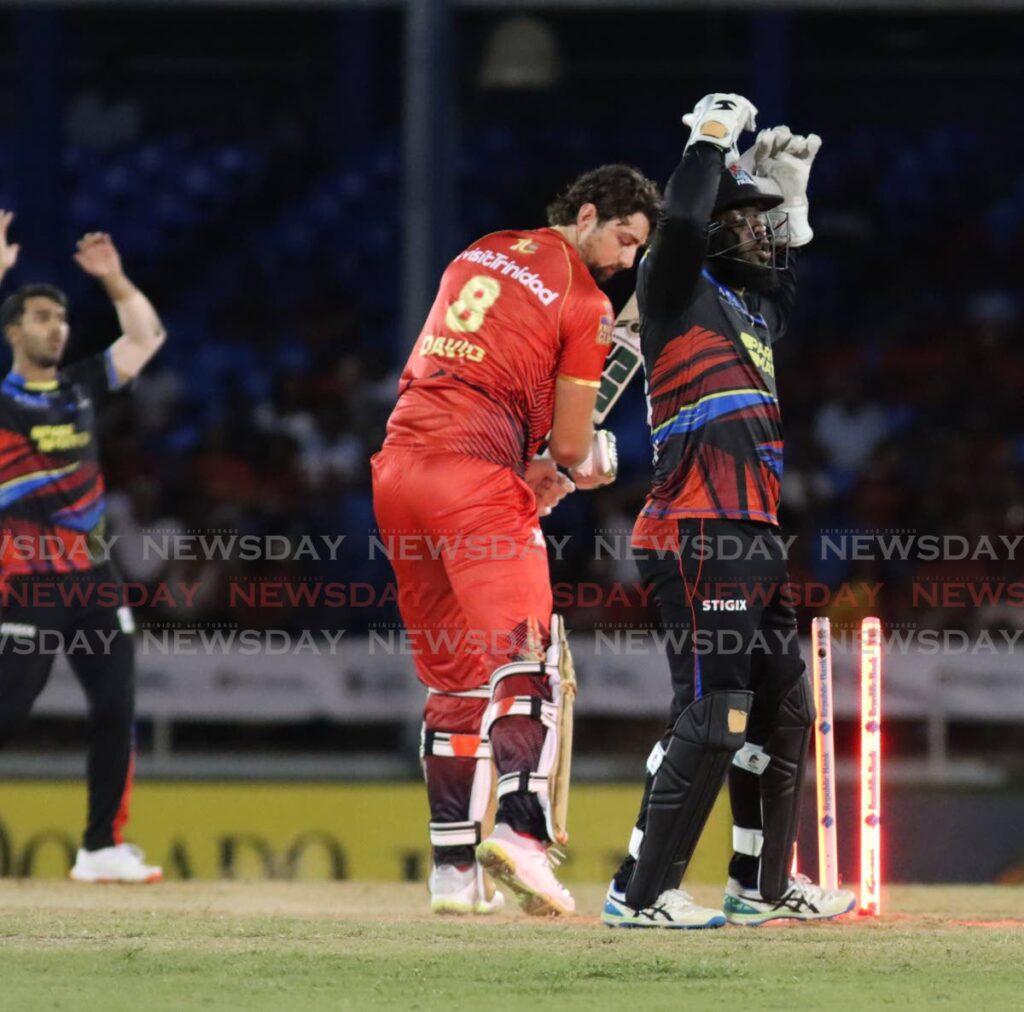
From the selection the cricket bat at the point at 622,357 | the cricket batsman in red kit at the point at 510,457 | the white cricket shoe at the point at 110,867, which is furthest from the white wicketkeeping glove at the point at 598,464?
the white cricket shoe at the point at 110,867

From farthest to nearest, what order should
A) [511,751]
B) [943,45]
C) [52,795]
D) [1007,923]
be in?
[943,45], [52,795], [1007,923], [511,751]

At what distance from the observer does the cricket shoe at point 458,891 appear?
638cm

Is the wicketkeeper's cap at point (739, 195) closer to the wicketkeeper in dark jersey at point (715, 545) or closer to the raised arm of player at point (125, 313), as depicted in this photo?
the wicketkeeper in dark jersey at point (715, 545)

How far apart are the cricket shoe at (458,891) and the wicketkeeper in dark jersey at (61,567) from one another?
6.91 ft

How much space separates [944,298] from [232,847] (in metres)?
8.91

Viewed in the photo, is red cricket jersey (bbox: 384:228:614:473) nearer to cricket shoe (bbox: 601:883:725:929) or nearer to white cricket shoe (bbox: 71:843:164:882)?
cricket shoe (bbox: 601:883:725:929)

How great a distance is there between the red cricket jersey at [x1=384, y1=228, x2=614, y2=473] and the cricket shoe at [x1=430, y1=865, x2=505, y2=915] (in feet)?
4.56

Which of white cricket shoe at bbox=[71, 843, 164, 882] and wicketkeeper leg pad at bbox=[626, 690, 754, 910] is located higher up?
wicketkeeper leg pad at bbox=[626, 690, 754, 910]

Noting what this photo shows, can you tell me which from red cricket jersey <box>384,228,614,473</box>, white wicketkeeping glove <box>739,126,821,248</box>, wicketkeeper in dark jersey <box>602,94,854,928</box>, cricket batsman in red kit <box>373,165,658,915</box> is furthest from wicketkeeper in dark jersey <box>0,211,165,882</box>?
white wicketkeeping glove <box>739,126,821,248</box>

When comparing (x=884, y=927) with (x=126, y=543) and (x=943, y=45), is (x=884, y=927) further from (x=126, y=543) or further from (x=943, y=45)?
(x=943, y=45)

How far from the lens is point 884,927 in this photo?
581 cm

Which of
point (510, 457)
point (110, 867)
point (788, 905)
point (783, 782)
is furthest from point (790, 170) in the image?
point (110, 867)

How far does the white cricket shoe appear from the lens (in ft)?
26.4

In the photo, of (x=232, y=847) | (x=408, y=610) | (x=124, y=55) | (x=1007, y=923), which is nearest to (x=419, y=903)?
(x=408, y=610)
